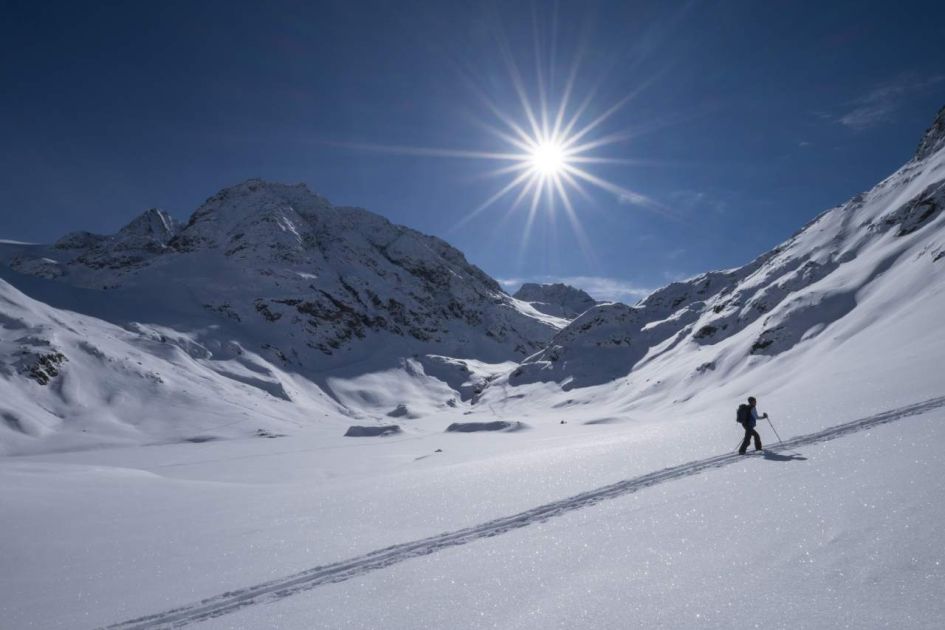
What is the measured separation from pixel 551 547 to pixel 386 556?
2.69m

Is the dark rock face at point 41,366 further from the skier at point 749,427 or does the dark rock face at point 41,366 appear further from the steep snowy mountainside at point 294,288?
the skier at point 749,427

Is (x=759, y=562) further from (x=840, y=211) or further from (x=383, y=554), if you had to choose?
(x=840, y=211)

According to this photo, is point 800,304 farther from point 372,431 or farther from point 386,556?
point 386,556

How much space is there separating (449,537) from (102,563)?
634 cm

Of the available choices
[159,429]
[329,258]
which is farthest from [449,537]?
[329,258]

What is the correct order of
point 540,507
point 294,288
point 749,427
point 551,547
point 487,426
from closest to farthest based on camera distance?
1. point 551,547
2. point 540,507
3. point 749,427
4. point 487,426
5. point 294,288

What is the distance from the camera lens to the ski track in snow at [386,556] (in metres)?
6.73

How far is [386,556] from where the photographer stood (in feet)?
26.1

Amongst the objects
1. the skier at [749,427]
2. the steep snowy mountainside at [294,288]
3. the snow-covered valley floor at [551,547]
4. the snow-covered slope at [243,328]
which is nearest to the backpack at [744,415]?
the skier at [749,427]

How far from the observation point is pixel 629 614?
16.5 feet

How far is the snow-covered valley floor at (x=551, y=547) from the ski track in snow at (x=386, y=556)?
0.16 feet

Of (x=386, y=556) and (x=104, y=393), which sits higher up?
(x=104, y=393)

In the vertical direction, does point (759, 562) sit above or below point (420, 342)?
below

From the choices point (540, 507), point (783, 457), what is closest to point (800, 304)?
point (783, 457)
